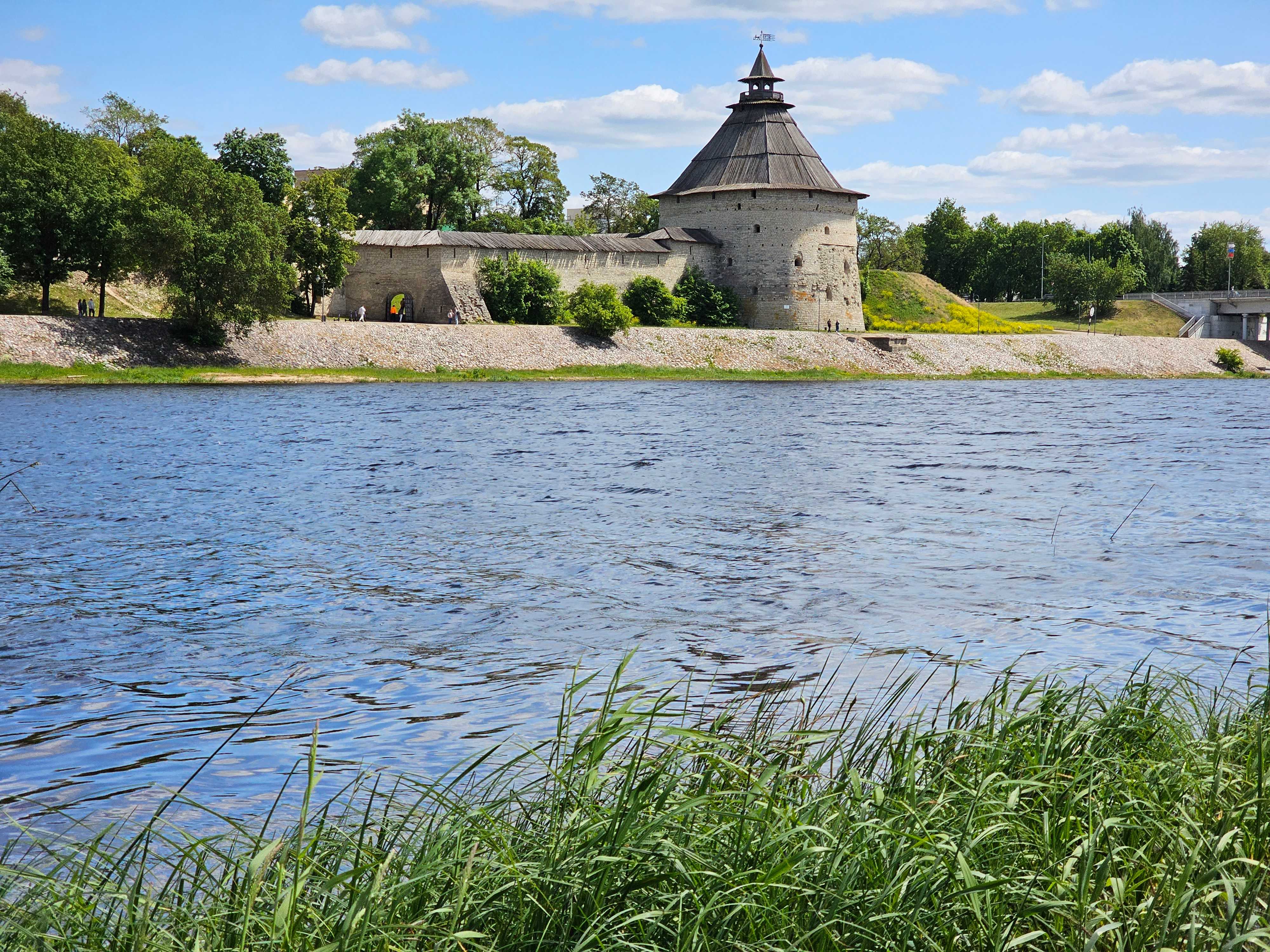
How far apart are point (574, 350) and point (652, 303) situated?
Result: 28.5ft

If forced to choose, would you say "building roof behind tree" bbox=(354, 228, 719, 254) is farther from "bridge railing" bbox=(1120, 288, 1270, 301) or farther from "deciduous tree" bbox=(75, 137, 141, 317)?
"bridge railing" bbox=(1120, 288, 1270, 301)

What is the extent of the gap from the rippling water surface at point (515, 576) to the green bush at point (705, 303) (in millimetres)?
32188

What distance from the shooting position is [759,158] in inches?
2164

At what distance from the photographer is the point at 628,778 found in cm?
314

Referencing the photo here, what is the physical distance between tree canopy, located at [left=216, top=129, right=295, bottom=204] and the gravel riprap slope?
8.21 metres

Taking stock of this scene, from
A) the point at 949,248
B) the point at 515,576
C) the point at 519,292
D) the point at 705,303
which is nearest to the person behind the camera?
the point at 515,576

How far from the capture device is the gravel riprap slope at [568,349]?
109ft

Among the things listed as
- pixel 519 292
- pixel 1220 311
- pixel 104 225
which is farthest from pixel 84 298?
pixel 1220 311

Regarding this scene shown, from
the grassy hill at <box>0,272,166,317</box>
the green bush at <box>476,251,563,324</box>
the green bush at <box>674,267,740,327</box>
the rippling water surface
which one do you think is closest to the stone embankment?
the grassy hill at <box>0,272,166,317</box>

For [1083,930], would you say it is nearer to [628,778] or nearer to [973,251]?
[628,778]

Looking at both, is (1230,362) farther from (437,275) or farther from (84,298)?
(84,298)

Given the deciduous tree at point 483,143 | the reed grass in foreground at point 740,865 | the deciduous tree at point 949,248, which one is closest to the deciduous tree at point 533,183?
the deciduous tree at point 483,143

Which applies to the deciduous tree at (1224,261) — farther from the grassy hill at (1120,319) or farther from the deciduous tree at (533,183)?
the deciduous tree at (533,183)

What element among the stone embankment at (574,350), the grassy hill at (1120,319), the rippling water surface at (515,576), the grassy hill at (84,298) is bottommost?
the rippling water surface at (515,576)
